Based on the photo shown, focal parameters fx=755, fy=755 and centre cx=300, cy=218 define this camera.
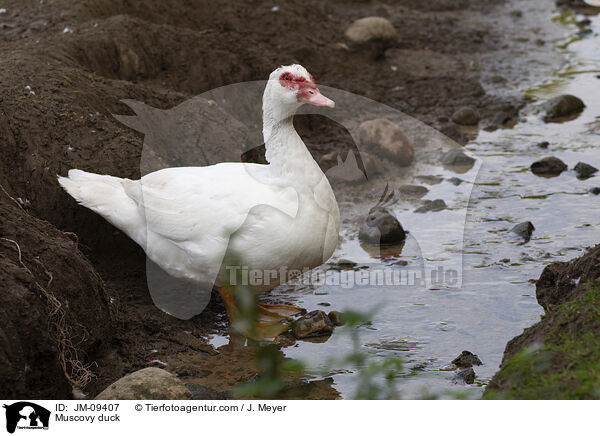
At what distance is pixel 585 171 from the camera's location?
24.6 feet

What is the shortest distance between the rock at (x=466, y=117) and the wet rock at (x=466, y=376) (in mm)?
5143

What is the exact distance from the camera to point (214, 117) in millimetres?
7328

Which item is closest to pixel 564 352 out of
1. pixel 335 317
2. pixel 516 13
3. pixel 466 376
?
pixel 466 376

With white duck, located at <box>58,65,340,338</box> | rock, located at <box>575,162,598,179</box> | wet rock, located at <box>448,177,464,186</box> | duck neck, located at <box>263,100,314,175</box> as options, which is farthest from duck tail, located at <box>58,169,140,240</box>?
rock, located at <box>575,162,598,179</box>

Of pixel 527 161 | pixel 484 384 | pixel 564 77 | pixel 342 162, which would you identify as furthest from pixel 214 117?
pixel 564 77

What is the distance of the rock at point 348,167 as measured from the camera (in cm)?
791

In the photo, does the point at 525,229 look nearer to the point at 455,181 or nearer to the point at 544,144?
the point at 455,181

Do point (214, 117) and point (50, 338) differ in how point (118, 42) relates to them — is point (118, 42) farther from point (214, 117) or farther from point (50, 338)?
point (50, 338)

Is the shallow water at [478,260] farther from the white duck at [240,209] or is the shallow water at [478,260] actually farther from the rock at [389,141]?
the white duck at [240,209]

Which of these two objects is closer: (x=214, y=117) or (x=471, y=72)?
(x=214, y=117)

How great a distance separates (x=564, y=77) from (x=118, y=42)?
6103mm

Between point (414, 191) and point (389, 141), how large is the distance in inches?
34.8

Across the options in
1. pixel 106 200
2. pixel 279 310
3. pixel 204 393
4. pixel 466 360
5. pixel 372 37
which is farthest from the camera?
pixel 372 37

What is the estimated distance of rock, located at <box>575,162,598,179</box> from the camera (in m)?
7.47
